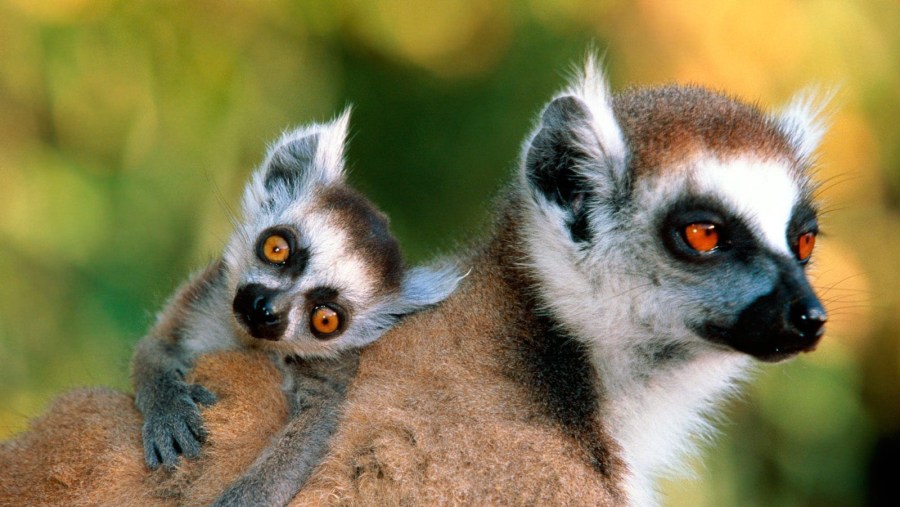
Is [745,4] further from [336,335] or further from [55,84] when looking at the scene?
[55,84]

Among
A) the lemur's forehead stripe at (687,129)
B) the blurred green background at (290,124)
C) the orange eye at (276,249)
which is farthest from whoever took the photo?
the blurred green background at (290,124)

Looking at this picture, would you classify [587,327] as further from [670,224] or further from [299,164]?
[299,164]

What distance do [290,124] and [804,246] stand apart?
2.58m

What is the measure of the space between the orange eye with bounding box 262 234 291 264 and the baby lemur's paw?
613 mm

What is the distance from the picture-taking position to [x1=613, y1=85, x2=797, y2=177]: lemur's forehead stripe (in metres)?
2.54

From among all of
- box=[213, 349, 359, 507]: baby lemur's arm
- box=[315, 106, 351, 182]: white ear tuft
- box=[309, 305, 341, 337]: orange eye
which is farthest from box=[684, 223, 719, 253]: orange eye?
box=[315, 106, 351, 182]: white ear tuft

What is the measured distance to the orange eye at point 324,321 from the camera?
2.96m

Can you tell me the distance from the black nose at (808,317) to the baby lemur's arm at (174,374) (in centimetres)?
156

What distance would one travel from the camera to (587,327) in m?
2.54

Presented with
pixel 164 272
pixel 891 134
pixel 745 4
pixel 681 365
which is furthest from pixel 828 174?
pixel 164 272

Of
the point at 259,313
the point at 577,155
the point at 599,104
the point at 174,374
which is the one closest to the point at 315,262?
the point at 259,313

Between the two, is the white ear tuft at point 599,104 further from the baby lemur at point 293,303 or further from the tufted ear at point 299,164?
the tufted ear at point 299,164

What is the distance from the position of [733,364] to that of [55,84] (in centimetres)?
318

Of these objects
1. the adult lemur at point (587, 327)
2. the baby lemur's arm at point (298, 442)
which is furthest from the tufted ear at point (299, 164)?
the baby lemur's arm at point (298, 442)
